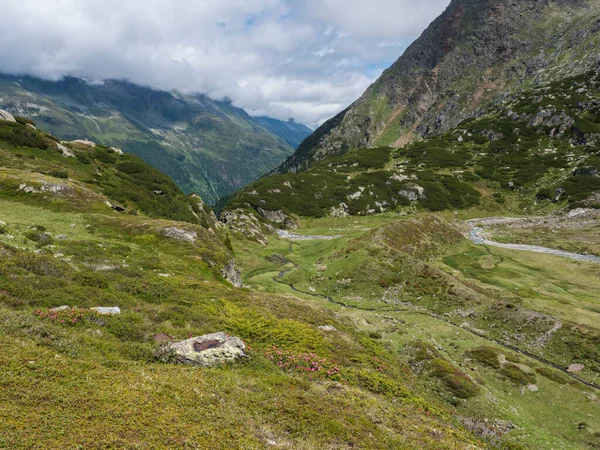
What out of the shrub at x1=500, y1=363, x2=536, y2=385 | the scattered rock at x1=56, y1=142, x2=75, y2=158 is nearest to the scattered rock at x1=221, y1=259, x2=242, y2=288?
the shrub at x1=500, y1=363, x2=536, y2=385

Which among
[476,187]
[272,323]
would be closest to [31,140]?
[272,323]

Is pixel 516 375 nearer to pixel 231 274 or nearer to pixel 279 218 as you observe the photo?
pixel 231 274

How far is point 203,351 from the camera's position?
1466 cm

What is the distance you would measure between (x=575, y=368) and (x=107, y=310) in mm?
39543

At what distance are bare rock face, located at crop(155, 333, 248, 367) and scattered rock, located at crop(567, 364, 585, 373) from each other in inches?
1268

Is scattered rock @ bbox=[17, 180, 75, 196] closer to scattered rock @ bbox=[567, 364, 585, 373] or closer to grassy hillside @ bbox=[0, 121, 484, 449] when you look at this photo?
grassy hillside @ bbox=[0, 121, 484, 449]

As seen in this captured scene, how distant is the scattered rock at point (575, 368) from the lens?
2930 centimetres

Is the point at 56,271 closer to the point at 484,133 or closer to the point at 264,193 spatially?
the point at 264,193

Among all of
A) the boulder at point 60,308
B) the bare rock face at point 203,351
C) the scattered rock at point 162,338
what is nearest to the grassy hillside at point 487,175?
the boulder at point 60,308

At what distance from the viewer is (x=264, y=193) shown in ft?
471

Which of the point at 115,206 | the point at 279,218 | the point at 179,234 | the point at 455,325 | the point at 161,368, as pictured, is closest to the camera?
the point at 161,368

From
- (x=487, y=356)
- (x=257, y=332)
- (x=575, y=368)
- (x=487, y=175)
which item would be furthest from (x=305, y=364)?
(x=487, y=175)

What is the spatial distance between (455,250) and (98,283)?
255 ft

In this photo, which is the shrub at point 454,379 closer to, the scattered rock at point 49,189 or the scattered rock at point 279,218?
the scattered rock at point 49,189
